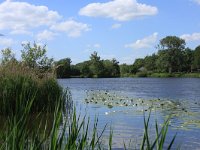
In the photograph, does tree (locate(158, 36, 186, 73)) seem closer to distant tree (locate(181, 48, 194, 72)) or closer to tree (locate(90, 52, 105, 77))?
distant tree (locate(181, 48, 194, 72))

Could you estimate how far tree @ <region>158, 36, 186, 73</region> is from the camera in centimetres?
→ 12581

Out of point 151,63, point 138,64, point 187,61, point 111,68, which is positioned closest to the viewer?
point 187,61

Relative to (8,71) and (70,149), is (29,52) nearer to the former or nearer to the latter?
(8,71)

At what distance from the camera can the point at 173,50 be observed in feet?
421

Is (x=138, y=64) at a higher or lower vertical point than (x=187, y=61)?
lower

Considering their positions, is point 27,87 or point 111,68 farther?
point 111,68

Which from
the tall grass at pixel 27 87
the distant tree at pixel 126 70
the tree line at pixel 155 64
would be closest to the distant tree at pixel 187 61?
the tree line at pixel 155 64

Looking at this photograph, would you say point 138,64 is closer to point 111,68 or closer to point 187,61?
point 111,68

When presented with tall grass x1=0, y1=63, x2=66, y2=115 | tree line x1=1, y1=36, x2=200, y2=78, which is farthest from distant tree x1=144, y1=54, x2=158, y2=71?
tall grass x1=0, y1=63, x2=66, y2=115

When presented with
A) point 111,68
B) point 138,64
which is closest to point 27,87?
point 111,68

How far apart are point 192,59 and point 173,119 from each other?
114440 millimetres

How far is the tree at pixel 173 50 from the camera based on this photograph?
126 meters

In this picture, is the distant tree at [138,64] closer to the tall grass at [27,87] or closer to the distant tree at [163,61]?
the distant tree at [163,61]

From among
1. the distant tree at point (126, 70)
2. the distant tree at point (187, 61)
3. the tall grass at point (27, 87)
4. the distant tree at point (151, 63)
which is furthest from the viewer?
the distant tree at point (126, 70)
